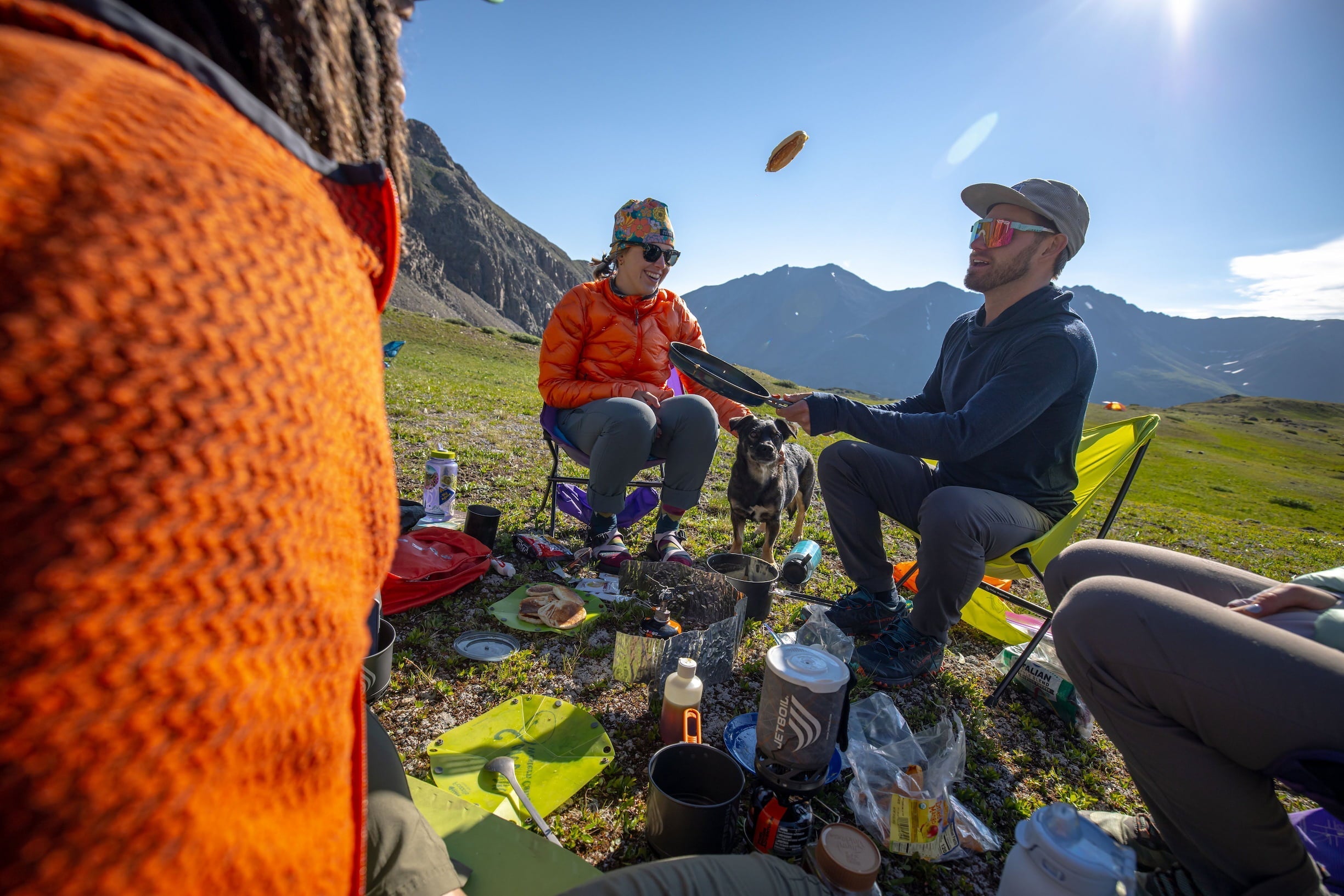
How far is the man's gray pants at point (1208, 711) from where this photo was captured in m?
1.72

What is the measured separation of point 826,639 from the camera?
3.67 metres

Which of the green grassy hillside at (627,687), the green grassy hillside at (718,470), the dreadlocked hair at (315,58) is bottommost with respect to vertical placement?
the green grassy hillside at (718,470)

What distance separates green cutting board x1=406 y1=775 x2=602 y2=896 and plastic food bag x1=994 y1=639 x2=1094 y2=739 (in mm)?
2917

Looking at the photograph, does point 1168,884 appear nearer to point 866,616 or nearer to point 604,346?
point 866,616

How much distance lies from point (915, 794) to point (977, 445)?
203 centimetres

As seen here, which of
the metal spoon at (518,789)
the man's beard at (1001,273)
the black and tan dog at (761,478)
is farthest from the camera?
the black and tan dog at (761,478)

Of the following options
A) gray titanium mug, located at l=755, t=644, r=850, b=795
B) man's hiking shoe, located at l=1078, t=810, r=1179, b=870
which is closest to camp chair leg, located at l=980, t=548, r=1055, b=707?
man's hiking shoe, located at l=1078, t=810, r=1179, b=870

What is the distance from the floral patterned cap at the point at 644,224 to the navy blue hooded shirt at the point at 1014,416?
2076 millimetres

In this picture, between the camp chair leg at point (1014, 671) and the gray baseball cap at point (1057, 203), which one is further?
the gray baseball cap at point (1057, 203)

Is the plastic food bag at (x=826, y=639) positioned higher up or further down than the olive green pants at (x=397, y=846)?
further down

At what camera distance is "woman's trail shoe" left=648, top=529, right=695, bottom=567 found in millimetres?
4918

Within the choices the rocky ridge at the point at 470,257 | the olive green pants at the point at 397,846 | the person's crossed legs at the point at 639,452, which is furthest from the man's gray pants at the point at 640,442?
the rocky ridge at the point at 470,257

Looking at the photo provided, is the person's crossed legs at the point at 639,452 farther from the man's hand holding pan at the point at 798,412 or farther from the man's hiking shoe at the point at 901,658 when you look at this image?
the man's hiking shoe at the point at 901,658

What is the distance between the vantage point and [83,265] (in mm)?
433
